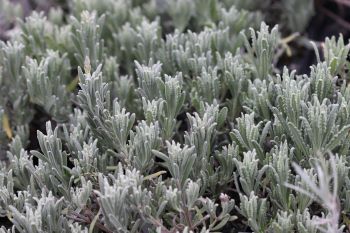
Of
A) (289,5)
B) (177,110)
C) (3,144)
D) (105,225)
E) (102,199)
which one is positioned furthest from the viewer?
(289,5)

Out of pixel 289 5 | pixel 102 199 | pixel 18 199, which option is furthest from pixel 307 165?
pixel 289 5

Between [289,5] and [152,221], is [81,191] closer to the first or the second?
[152,221]

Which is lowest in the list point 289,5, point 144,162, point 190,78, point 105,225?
point 105,225

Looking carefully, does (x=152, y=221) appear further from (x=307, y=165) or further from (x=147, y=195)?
(x=307, y=165)

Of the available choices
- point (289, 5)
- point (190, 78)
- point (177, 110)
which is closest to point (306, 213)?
point (177, 110)

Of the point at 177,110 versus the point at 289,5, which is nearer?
the point at 177,110

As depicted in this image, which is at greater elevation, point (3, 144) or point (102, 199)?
point (3, 144)

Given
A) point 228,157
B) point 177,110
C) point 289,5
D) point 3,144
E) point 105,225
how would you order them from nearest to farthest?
point 105,225 → point 228,157 → point 177,110 → point 3,144 → point 289,5
